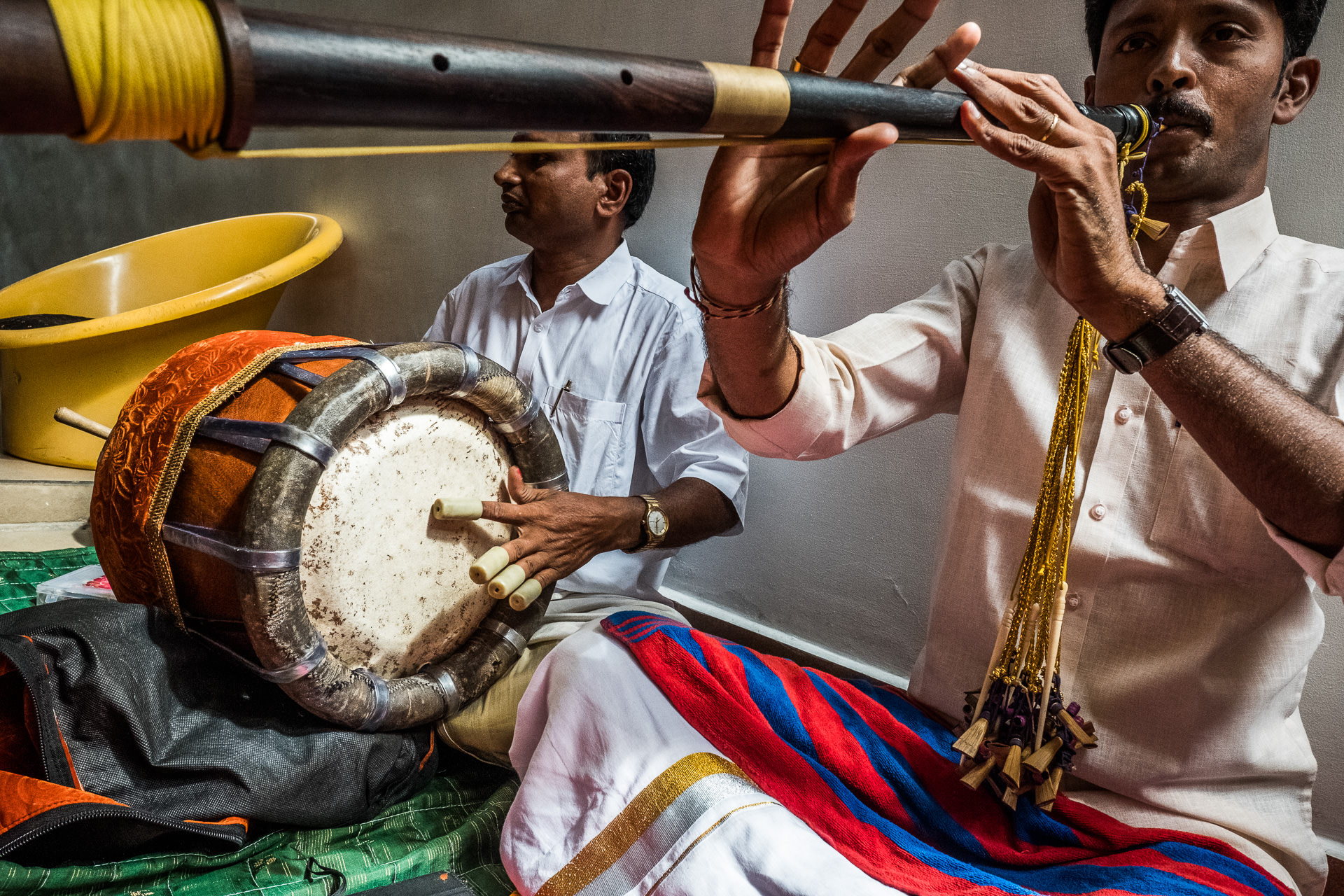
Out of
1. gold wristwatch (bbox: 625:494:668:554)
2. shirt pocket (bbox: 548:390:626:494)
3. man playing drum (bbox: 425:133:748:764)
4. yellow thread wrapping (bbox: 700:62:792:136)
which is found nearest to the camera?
yellow thread wrapping (bbox: 700:62:792:136)

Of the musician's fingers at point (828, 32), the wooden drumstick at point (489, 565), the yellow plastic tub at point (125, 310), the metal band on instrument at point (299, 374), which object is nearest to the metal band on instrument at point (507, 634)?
the wooden drumstick at point (489, 565)

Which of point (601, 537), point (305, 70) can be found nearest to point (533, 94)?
point (305, 70)

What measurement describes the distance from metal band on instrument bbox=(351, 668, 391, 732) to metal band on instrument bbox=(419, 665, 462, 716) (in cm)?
9

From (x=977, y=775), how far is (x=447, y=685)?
0.83m

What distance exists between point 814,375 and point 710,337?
162 mm

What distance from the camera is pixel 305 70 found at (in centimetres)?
56

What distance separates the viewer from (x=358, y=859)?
4.53 ft

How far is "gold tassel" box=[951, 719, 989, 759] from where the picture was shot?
3.56 ft

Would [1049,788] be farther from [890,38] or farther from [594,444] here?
[594,444]

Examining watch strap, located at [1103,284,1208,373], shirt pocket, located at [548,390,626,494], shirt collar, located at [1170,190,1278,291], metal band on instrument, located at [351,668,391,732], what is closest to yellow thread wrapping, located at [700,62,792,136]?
watch strap, located at [1103,284,1208,373]

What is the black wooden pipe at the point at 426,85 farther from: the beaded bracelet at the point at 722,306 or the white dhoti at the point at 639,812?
the white dhoti at the point at 639,812

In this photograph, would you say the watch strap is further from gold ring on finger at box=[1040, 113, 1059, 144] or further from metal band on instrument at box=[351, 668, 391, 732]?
metal band on instrument at box=[351, 668, 391, 732]

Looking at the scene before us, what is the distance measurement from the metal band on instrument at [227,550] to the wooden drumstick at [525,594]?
36 centimetres

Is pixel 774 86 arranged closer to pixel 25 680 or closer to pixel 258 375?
pixel 258 375
